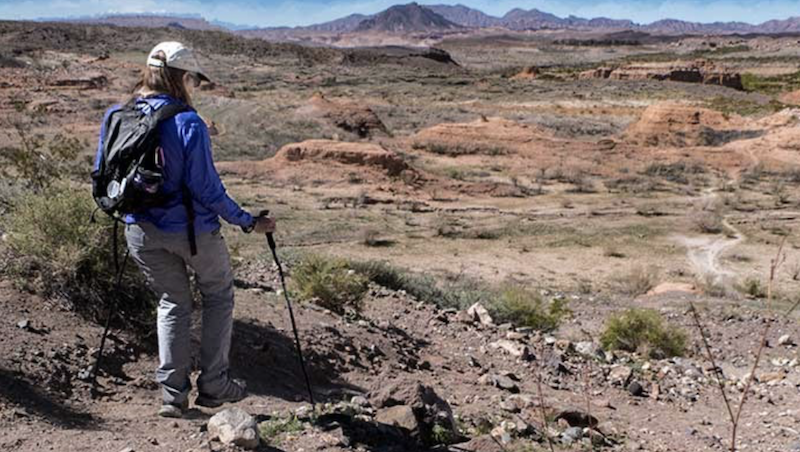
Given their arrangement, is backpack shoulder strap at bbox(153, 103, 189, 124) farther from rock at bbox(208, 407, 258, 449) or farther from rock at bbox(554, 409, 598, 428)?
rock at bbox(554, 409, 598, 428)

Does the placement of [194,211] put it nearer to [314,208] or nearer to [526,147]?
[314,208]

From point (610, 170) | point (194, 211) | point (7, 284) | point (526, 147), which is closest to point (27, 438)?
point (194, 211)

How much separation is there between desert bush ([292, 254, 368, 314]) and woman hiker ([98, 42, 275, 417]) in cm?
308

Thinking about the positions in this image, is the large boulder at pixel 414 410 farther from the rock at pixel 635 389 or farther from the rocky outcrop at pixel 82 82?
the rocky outcrop at pixel 82 82

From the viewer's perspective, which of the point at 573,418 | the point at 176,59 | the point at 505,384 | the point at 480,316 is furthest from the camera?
the point at 480,316

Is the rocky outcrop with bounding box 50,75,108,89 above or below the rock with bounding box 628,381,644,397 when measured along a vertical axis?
above

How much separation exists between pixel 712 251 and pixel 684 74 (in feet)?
162

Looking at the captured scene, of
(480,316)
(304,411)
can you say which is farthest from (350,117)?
(304,411)

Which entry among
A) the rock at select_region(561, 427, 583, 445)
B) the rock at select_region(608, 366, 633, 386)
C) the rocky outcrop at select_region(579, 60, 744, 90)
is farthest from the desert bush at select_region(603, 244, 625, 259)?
the rocky outcrop at select_region(579, 60, 744, 90)

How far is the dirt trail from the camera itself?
46.7 feet

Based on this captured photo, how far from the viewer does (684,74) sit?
61.2m

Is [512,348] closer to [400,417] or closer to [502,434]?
[502,434]

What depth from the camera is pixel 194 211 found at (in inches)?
125

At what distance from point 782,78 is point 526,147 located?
4770 cm
